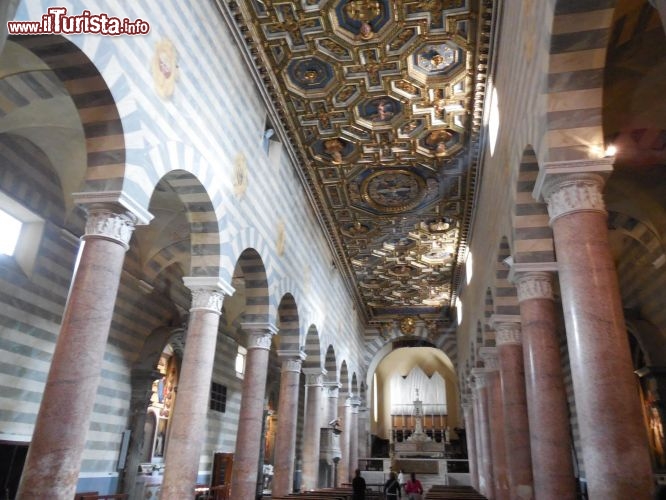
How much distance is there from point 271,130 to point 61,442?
8667 millimetres

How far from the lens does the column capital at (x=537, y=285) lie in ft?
26.6

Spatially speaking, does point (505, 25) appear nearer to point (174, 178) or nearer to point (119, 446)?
point (174, 178)

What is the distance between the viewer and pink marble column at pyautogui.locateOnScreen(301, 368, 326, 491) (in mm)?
16250

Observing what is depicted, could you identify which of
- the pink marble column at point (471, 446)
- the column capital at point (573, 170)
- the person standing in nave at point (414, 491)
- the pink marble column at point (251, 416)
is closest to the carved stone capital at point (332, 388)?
the pink marble column at point (471, 446)

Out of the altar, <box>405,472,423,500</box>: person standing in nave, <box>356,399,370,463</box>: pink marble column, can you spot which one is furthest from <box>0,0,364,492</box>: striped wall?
the altar

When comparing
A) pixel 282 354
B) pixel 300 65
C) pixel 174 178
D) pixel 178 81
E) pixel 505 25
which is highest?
pixel 300 65

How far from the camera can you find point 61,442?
17.2 feet

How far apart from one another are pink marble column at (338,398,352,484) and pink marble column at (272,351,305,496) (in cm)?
840

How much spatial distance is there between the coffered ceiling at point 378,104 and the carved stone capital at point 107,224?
4.99 metres

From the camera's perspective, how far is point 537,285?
8148 mm

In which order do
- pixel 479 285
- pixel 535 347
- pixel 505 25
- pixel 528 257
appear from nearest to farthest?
pixel 535 347, pixel 528 257, pixel 505 25, pixel 479 285

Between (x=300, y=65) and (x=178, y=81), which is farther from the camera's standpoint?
Result: (x=300, y=65)

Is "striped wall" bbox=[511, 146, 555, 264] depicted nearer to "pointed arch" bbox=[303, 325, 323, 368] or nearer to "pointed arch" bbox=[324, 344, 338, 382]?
"pointed arch" bbox=[303, 325, 323, 368]

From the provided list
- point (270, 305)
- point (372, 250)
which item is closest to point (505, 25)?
point (270, 305)
